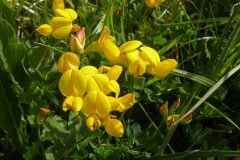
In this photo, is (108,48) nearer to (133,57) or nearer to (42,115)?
(133,57)

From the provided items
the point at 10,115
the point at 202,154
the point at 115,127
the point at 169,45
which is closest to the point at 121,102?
the point at 115,127

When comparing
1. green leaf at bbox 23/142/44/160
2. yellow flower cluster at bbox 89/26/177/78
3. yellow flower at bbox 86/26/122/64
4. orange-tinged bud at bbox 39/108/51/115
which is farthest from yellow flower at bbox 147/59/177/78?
green leaf at bbox 23/142/44/160

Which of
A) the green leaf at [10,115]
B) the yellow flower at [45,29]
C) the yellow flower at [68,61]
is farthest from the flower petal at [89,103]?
the green leaf at [10,115]

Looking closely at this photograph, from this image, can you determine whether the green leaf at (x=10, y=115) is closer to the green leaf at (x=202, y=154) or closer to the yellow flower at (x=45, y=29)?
the yellow flower at (x=45, y=29)

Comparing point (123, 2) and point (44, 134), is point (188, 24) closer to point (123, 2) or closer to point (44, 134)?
point (123, 2)

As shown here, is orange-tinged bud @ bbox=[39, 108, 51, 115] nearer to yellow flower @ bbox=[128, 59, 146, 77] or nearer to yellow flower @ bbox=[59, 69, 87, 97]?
yellow flower @ bbox=[59, 69, 87, 97]
